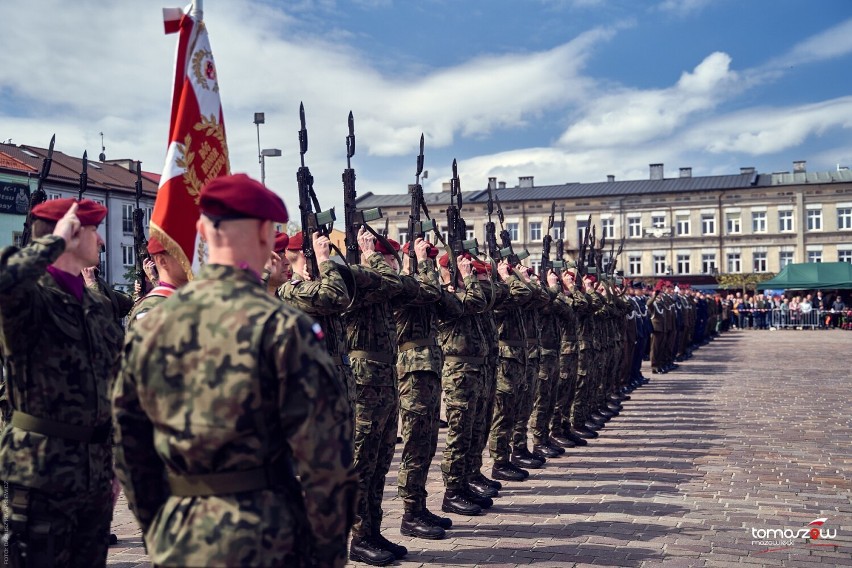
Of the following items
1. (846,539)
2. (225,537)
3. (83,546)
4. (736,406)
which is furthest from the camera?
(736,406)

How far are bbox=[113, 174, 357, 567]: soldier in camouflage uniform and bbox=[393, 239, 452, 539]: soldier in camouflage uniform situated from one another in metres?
3.31

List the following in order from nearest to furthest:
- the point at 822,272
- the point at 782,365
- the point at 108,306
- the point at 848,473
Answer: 1. the point at 108,306
2. the point at 848,473
3. the point at 782,365
4. the point at 822,272

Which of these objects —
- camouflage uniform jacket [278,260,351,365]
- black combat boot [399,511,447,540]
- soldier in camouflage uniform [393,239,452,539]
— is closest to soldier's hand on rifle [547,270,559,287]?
soldier in camouflage uniform [393,239,452,539]

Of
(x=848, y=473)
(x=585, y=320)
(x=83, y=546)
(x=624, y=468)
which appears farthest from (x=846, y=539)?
(x=585, y=320)

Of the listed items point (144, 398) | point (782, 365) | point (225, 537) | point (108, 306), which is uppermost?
point (108, 306)

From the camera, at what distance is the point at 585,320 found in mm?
11562

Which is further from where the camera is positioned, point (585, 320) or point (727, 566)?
point (585, 320)

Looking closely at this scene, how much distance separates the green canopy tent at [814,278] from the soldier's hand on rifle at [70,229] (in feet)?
142

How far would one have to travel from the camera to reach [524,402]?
325 inches

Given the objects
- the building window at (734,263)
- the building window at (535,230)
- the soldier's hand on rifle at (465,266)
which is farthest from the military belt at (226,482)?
the building window at (734,263)

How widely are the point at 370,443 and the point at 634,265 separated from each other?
55171 millimetres

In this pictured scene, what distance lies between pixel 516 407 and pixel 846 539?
10.2ft

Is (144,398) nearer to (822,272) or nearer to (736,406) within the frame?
(736,406)

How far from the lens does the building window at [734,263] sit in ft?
185
